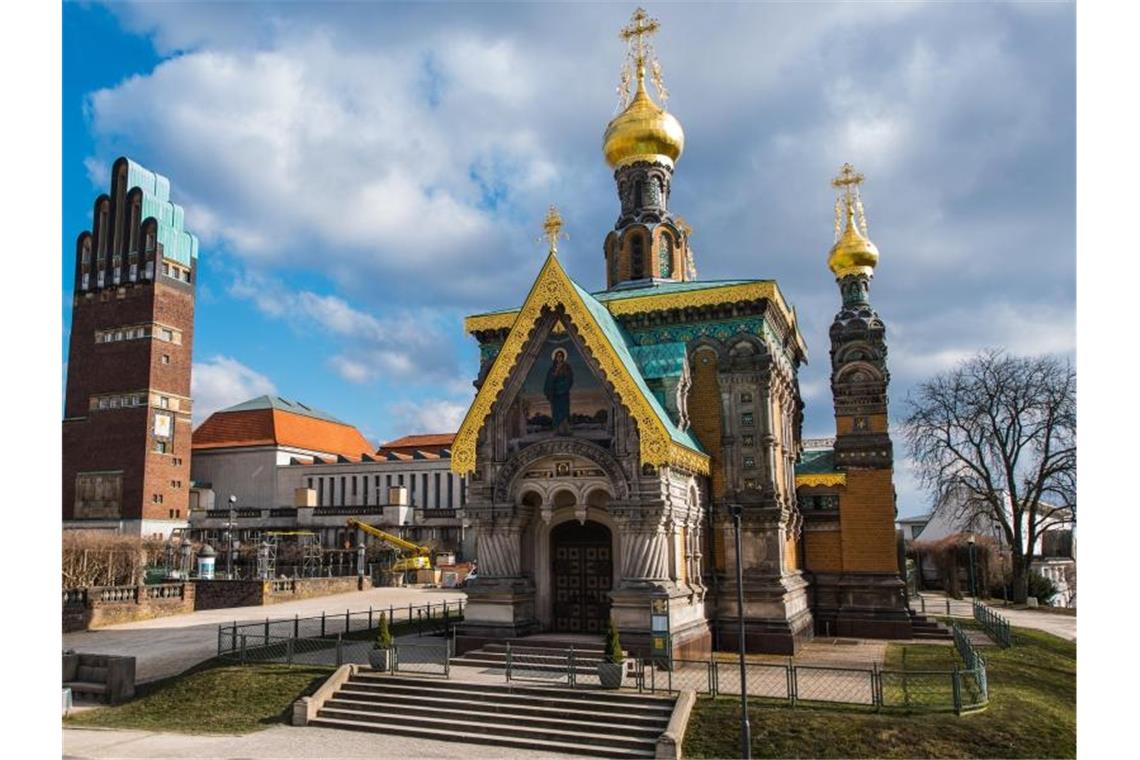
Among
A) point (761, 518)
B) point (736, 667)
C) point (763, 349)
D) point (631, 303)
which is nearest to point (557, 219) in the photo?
point (631, 303)

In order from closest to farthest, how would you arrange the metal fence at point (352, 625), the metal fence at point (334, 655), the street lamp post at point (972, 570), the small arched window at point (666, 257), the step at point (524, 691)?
the step at point (524, 691) → the metal fence at point (334, 655) → the metal fence at point (352, 625) → the small arched window at point (666, 257) → the street lamp post at point (972, 570)

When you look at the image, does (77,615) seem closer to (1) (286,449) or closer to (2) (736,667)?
(2) (736,667)

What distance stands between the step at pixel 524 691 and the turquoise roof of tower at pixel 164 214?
58.9 meters

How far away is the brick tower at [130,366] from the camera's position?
65.1m

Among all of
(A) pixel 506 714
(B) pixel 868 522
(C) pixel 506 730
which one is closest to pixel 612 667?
Answer: (A) pixel 506 714

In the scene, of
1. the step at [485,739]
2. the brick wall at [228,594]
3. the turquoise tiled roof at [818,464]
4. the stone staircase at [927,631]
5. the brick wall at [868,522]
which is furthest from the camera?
the brick wall at [228,594]

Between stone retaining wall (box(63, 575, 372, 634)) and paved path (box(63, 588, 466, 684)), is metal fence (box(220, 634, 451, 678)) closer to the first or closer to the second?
paved path (box(63, 588, 466, 684))

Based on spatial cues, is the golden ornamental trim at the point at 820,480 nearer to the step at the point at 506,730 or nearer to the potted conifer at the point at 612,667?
the potted conifer at the point at 612,667

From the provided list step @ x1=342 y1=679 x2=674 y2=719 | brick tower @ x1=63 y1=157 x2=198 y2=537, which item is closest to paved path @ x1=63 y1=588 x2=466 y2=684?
step @ x1=342 y1=679 x2=674 y2=719

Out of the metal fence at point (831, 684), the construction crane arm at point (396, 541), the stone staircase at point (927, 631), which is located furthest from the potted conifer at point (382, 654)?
the construction crane arm at point (396, 541)

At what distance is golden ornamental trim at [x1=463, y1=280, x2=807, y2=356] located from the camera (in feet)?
80.3

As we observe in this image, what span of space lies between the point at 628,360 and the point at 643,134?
11.1 meters

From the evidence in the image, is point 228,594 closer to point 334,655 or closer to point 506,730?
point 334,655

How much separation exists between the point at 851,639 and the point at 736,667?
878 centimetres
